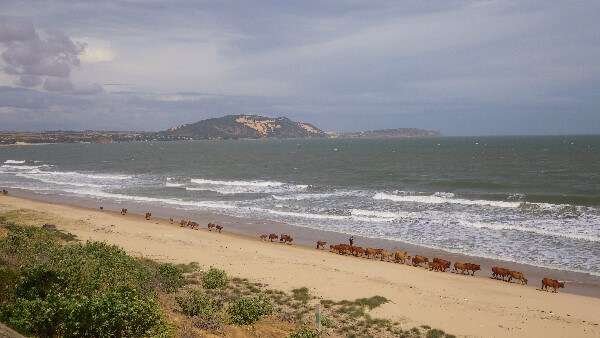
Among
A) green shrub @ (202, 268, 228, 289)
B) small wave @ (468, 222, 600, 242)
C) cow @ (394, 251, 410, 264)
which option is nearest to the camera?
green shrub @ (202, 268, 228, 289)

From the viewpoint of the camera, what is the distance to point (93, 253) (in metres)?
15.1

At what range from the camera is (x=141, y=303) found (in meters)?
9.65

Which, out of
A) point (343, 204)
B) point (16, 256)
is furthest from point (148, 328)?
point (343, 204)

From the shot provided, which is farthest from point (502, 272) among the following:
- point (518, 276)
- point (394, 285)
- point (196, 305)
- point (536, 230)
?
point (196, 305)

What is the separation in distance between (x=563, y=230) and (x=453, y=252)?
8.02 m

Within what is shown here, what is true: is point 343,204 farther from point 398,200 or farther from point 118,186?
point 118,186

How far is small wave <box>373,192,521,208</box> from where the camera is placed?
37375mm

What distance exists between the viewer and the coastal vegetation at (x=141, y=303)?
8.97m

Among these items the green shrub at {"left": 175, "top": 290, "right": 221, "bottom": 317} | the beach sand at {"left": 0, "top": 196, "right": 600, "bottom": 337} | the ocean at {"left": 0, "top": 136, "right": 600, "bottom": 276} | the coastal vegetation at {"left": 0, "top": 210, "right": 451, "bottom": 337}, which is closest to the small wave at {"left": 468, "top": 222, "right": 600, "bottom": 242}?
the ocean at {"left": 0, "top": 136, "right": 600, "bottom": 276}

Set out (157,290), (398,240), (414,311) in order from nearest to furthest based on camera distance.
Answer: (157,290) → (414,311) → (398,240)

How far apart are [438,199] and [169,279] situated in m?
29.9

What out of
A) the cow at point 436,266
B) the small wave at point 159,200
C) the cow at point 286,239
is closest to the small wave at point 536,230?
the cow at point 436,266

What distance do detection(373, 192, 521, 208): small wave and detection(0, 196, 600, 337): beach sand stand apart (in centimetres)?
1766

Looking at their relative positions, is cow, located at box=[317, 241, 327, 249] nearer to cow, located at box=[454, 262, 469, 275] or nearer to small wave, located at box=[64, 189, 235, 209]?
cow, located at box=[454, 262, 469, 275]
